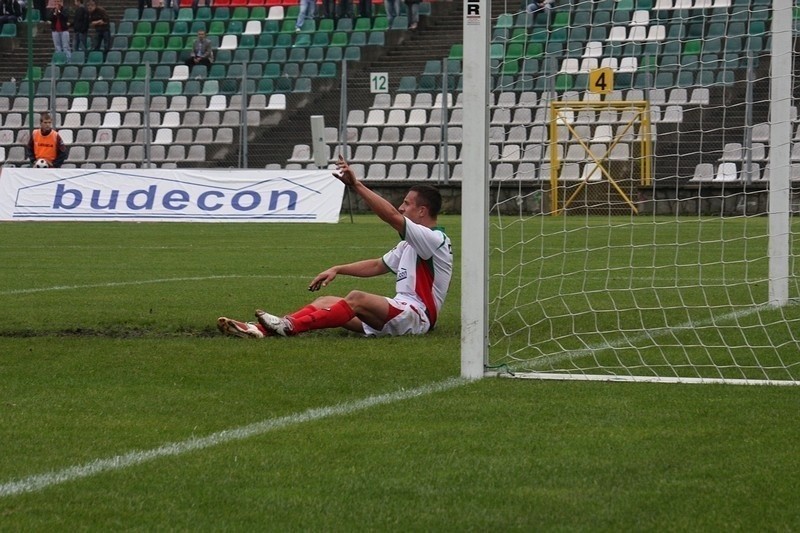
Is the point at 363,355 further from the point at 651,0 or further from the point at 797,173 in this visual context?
the point at 651,0

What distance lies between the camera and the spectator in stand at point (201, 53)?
111ft

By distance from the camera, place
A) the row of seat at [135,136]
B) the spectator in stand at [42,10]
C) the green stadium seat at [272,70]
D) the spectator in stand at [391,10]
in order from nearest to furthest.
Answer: the row of seat at [135,136]
the green stadium seat at [272,70]
the spectator in stand at [391,10]
the spectator in stand at [42,10]

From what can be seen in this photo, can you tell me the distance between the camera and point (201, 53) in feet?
112

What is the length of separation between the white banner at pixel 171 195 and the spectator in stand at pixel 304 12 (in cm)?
Answer: 1116

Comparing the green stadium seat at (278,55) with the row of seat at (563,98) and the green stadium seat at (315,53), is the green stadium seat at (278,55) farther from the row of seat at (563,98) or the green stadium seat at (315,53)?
the row of seat at (563,98)

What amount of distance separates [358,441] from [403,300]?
3624 mm

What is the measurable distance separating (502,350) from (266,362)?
150cm

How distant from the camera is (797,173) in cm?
1520

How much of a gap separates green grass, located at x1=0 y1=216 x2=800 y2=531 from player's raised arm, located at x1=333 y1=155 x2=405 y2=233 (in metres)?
0.81

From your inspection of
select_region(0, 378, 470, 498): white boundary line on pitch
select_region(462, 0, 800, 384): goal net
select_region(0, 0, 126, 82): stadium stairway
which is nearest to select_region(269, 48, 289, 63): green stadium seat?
select_region(0, 0, 126, 82): stadium stairway

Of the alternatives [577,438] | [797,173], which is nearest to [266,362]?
[577,438]

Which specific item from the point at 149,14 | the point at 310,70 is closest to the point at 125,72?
the point at 149,14

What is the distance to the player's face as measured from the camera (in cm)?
895

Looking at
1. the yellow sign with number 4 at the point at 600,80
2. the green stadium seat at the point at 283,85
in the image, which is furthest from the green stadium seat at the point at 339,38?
the yellow sign with number 4 at the point at 600,80
